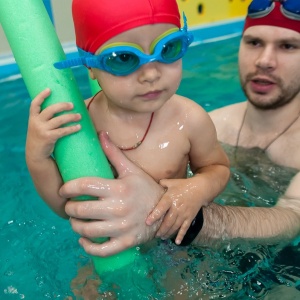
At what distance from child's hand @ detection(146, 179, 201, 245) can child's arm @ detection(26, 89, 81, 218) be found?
0.36 metres

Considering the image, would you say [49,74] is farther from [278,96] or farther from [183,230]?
[278,96]

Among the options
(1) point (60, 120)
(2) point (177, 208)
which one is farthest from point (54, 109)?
(2) point (177, 208)

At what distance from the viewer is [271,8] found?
8.22 ft

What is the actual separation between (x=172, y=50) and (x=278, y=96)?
1.46 metres

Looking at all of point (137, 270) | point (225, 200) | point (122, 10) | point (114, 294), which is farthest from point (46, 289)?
point (122, 10)

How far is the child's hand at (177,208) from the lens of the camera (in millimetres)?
1476

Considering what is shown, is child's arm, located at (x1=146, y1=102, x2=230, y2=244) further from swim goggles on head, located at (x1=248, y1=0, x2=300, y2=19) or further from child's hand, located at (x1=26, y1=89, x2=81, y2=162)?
swim goggles on head, located at (x1=248, y1=0, x2=300, y2=19)

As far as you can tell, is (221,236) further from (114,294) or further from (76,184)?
(76,184)

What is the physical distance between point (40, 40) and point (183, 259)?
39.8 inches

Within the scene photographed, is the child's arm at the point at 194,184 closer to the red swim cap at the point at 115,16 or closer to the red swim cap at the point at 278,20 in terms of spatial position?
the red swim cap at the point at 115,16

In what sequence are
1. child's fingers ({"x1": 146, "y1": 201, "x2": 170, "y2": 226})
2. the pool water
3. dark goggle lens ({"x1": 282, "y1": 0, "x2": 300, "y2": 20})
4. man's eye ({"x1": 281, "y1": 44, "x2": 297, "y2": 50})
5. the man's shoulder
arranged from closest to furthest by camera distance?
child's fingers ({"x1": 146, "y1": 201, "x2": 170, "y2": 226}) → the pool water → dark goggle lens ({"x1": 282, "y1": 0, "x2": 300, "y2": 20}) → man's eye ({"x1": 281, "y1": 44, "x2": 297, "y2": 50}) → the man's shoulder

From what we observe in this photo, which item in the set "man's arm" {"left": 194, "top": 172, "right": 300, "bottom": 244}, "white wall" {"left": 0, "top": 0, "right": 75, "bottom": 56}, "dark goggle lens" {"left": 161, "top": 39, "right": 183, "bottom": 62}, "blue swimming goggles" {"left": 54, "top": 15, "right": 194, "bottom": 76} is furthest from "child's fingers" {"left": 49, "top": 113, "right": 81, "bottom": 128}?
"white wall" {"left": 0, "top": 0, "right": 75, "bottom": 56}

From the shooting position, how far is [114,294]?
1581mm

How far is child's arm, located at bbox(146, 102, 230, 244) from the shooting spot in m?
1.48
